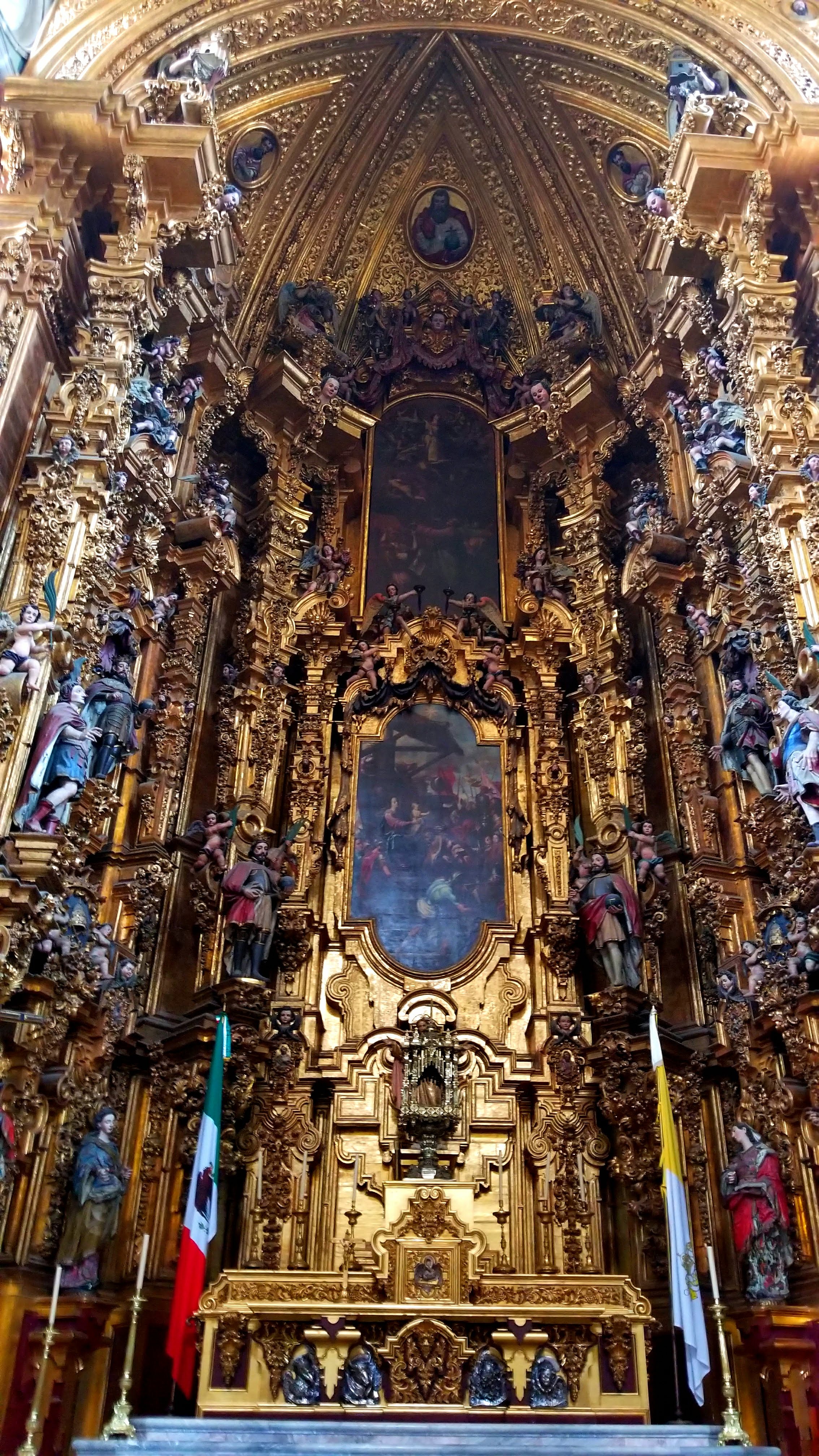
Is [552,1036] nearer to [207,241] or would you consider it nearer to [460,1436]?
[460,1436]

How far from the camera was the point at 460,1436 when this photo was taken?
6.16 metres

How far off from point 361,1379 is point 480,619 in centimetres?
835

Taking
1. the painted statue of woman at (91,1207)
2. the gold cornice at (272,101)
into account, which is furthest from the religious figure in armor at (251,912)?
the gold cornice at (272,101)

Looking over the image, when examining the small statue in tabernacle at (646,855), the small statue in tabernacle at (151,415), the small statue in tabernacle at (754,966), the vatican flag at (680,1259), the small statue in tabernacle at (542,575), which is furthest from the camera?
the small statue in tabernacle at (542,575)

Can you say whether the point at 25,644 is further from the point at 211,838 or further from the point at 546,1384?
the point at 546,1384

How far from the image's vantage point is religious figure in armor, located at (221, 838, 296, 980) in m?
10.5

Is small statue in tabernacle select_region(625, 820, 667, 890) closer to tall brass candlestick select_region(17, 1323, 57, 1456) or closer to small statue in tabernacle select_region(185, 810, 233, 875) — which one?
small statue in tabernacle select_region(185, 810, 233, 875)

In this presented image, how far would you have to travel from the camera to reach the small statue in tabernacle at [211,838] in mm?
10828

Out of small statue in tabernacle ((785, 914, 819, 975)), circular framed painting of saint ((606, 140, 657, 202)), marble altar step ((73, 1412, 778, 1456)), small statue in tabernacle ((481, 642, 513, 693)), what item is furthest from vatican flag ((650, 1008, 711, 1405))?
circular framed painting of saint ((606, 140, 657, 202))

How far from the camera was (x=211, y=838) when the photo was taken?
1093cm

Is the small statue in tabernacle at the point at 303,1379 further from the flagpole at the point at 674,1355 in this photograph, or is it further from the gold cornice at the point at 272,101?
the gold cornice at the point at 272,101

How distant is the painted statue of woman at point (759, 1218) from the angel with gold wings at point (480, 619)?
629 centimetres

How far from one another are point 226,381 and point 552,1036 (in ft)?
25.9

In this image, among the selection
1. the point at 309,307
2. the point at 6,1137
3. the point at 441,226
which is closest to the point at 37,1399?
the point at 6,1137
